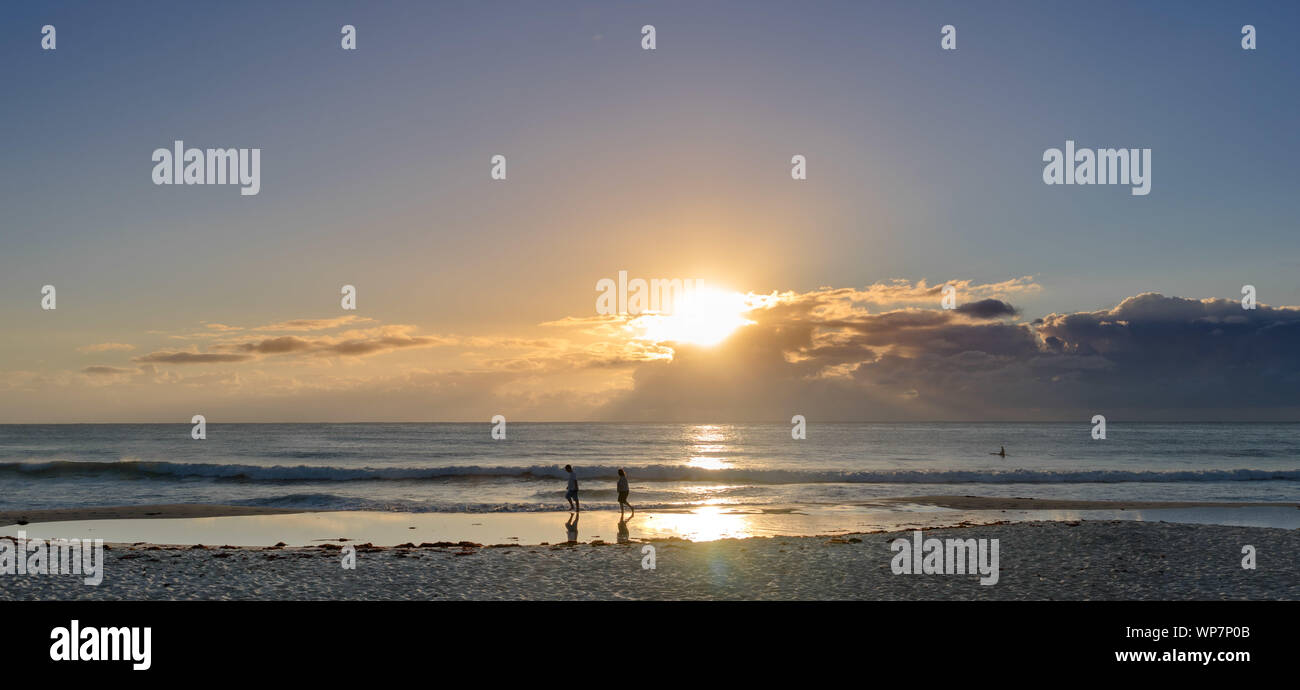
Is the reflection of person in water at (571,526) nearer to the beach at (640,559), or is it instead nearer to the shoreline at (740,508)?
the beach at (640,559)

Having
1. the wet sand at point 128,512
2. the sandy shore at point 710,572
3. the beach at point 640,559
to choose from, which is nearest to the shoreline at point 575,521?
the wet sand at point 128,512

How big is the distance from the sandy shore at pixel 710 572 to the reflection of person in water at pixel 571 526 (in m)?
2.35

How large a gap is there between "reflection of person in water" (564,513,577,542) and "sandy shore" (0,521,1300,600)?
92.5 inches

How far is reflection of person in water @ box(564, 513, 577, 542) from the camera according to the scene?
77.9 ft

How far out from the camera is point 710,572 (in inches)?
651

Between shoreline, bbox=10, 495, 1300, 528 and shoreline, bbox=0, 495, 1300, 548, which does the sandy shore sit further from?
shoreline, bbox=10, 495, 1300, 528

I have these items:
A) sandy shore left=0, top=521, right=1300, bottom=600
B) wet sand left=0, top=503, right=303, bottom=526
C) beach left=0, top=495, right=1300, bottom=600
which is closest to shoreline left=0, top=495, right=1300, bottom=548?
wet sand left=0, top=503, right=303, bottom=526

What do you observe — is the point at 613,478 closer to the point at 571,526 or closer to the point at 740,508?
the point at 740,508

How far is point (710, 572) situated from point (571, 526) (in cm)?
1122

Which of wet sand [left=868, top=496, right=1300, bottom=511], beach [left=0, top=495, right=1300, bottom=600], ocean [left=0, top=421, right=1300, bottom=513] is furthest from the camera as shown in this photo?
ocean [left=0, top=421, right=1300, bottom=513]

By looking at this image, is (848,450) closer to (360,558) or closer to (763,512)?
(763,512)

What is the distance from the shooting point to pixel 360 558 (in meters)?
18.8
